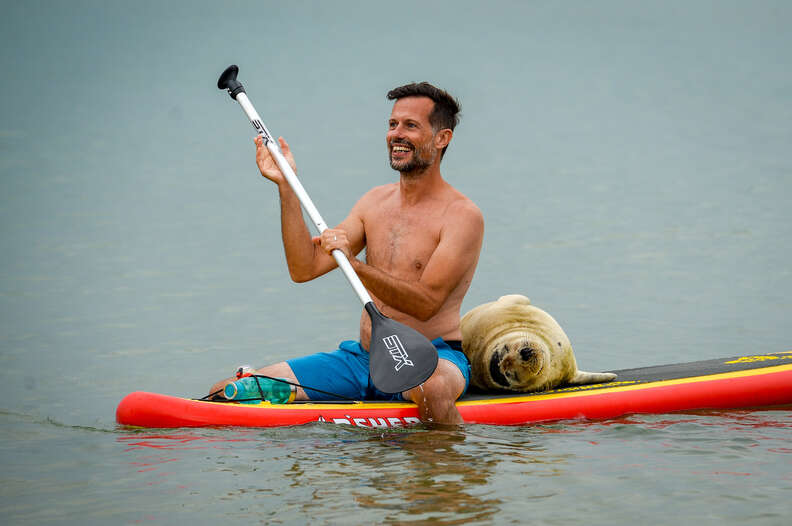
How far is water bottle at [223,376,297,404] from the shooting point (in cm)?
386

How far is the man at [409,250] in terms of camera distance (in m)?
3.73

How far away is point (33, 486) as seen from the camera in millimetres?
3258

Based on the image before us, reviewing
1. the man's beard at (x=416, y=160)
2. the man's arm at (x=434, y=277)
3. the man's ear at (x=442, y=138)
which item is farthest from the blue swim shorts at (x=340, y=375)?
the man's ear at (x=442, y=138)

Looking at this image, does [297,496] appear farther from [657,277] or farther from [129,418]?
[657,277]

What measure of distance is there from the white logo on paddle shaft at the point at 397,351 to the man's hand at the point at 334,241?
38 centimetres

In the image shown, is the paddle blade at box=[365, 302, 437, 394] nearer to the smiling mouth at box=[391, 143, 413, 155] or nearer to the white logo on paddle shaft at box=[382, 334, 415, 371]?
the white logo on paddle shaft at box=[382, 334, 415, 371]

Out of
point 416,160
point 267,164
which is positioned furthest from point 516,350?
point 267,164

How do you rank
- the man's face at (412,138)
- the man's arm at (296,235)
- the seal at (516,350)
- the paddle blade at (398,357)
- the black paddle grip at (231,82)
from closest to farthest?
the paddle blade at (398,357)
the man's arm at (296,235)
the man's face at (412,138)
the seal at (516,350)
the black paddle grip at (231,82)

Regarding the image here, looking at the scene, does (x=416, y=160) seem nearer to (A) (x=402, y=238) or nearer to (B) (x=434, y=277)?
(A) (x=402, y=238)

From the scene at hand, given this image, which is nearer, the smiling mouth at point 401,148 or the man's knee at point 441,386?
the man's knee at point 441,386

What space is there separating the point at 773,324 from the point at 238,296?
5.01 meters

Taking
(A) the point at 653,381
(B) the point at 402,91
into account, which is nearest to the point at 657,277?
(A) the point at 653,381

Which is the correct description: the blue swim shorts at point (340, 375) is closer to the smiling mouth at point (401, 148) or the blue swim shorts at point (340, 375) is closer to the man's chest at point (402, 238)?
the man's chest at point (402, 238)

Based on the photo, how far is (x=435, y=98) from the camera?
401 cm
